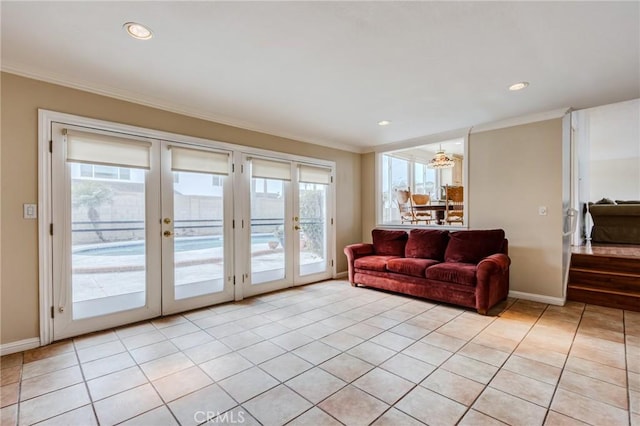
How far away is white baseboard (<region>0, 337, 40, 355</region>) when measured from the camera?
254 centimetres

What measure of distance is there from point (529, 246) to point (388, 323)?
2363 millimetres

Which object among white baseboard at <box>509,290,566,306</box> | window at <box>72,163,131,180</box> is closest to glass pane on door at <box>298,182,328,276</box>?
window at <box>72,163,131,180</box>

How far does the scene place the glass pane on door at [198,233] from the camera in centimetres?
357

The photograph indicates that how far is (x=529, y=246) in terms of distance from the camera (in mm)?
3998

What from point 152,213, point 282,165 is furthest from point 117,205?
point 282,165

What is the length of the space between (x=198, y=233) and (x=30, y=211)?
5.03ft

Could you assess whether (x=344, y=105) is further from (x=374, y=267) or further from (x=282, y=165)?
(x=374, y=267)

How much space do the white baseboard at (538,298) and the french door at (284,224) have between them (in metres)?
2.87

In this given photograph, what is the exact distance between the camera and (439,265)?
154 inches

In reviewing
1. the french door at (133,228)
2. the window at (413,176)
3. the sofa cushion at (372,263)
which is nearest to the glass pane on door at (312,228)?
the sofa cushion at (372,263)

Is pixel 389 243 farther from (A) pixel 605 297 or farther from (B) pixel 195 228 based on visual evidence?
(B) pixel 195 228

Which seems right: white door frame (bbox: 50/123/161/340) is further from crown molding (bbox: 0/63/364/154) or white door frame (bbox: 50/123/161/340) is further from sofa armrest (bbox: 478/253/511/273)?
sofa armrest (bbox: 478/253/511/273)

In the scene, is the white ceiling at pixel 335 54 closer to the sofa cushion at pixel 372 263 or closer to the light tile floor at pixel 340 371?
the sofa cushion at pixel 372 263

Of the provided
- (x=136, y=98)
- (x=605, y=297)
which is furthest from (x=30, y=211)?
(x=605, y=297)
